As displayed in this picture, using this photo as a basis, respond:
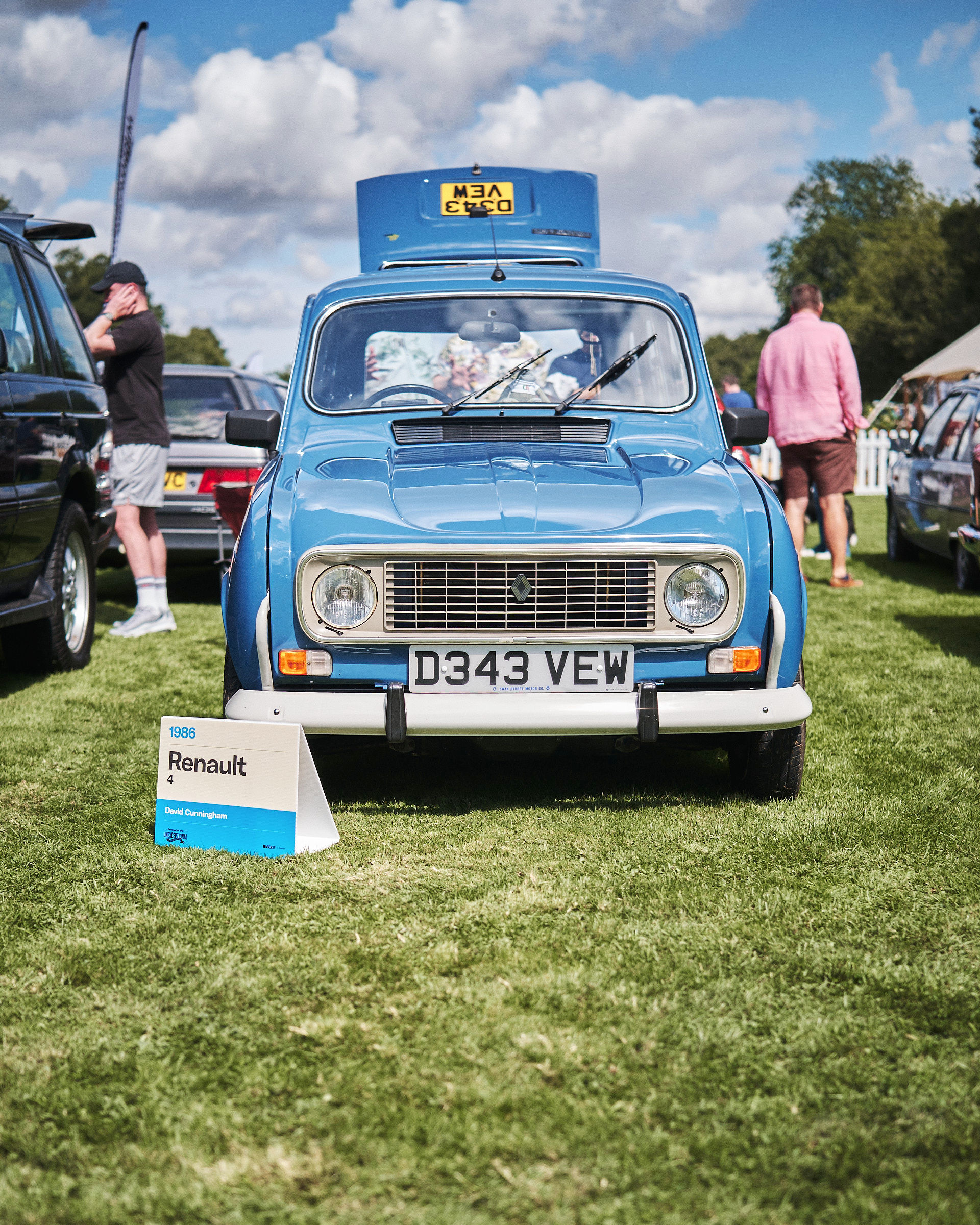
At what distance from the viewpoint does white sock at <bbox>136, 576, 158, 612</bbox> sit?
771cm

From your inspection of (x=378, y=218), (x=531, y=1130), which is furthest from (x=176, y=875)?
(x=378, y=218)

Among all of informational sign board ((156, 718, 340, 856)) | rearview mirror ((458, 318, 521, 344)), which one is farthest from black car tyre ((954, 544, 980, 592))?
informational sign board ((156, 718, 340, 856))

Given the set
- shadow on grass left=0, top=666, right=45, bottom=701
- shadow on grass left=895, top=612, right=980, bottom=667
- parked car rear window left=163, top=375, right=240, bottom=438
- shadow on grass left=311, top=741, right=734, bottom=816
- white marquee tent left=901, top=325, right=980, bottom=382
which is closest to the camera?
shadow on grass left=311, top=741, right=734, bottom=816

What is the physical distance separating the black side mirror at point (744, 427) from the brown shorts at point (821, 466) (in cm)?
438

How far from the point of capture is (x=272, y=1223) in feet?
6.32

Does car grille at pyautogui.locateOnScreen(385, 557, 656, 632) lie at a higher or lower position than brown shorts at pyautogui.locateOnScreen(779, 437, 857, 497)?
lower

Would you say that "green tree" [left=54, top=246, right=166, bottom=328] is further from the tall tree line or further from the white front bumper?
the white front bumper

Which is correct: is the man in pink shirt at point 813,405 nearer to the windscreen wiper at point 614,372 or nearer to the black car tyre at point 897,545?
the black car tyre at point 897,545

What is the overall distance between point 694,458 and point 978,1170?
9.11 feet

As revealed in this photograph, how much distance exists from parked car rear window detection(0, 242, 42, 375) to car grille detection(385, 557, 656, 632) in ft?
9.25

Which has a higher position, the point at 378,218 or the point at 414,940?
the point at 378,218

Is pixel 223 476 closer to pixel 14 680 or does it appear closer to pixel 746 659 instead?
pixel 14 680

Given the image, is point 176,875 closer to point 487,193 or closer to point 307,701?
point 307,701

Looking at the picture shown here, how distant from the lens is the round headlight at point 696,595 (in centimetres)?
373
